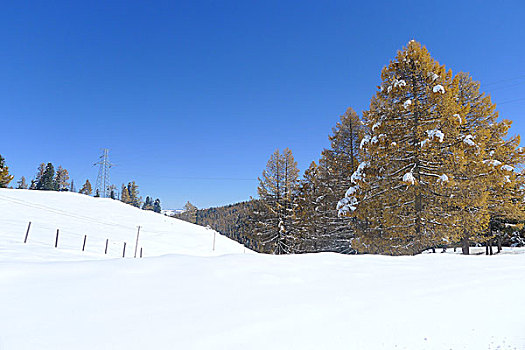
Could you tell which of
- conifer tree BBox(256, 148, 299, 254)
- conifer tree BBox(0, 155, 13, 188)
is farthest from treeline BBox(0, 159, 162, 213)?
conifer tree BBox(256, 148, 299, 254)

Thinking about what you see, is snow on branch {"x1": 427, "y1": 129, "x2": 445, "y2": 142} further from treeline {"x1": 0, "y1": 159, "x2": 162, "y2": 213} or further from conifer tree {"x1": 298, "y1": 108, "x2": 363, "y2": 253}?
treeline {"x1": 0, "y1": 159, "x2": 162, "y2": 213}

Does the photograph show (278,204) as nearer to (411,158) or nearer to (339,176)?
(339,176)

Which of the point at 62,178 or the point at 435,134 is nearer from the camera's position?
the point at 435,134

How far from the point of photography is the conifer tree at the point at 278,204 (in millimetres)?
24516

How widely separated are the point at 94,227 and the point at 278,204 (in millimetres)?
17139

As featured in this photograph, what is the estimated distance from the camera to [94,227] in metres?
25.7

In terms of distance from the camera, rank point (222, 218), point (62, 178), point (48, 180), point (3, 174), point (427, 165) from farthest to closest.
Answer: point (222, 218) < point (62, 178) < point (48, 180) < point (3, 174) < point (427, 165)

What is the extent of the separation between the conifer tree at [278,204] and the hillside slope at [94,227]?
201 inches

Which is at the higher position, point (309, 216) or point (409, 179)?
point (409, 179)

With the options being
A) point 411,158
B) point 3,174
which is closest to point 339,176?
point 411,158

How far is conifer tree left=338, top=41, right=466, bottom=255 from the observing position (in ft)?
38.0

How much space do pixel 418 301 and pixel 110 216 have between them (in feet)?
114

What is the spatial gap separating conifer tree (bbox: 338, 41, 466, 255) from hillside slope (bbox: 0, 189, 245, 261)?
1524cm

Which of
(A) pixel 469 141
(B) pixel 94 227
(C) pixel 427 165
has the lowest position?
(B) pixel 94 227
